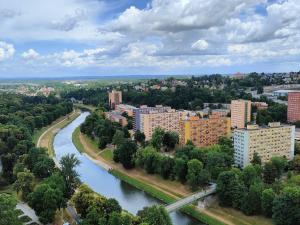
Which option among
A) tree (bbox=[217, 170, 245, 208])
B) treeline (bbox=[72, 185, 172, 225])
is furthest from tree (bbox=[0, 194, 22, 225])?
tree (bbox=[217, 170, 245, 208])

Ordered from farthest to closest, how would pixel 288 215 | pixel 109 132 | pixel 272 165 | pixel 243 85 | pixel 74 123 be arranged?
pixel 243 85
pixel 74 123
pixel 109 132
pixel 272 165
pixel 288 215

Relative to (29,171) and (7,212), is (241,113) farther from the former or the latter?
(7,212)

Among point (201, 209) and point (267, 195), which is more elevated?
point (267, 195)

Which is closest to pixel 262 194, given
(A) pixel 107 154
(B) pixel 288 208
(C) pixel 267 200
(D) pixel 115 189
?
(C) pixel 267 200

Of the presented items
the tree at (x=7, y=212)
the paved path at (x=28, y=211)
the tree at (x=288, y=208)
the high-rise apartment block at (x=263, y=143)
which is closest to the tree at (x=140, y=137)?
the high-rise apartment block at (x=263, y=143)

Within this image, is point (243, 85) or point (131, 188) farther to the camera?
point (243, 85)

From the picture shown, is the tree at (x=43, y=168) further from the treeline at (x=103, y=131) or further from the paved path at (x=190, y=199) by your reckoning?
the treeline at (x=103, y=131)

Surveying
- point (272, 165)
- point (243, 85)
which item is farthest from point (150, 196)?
point (243, 85)

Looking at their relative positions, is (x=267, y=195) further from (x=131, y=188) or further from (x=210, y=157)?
(x=131, y=188)
